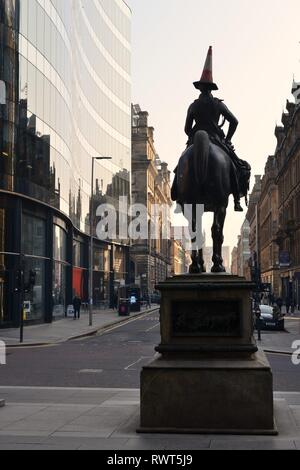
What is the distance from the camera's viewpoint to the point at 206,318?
29.1 feet

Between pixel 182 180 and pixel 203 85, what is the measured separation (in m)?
1.61

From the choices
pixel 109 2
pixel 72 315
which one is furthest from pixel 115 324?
pixel 109 2

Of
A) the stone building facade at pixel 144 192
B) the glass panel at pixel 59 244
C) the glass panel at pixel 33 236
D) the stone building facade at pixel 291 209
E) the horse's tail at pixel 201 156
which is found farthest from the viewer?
the stone building facade at pixel 144 192

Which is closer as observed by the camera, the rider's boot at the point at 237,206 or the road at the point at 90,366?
the rider's boot at the point at 237,206

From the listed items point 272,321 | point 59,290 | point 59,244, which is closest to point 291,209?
point 59,244

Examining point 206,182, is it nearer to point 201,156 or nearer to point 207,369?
point 201,156

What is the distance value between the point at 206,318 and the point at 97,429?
2.15m

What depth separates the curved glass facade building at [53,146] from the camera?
34.2 meters

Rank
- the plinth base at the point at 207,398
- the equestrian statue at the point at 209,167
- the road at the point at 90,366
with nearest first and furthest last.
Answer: the plinth base at the point at 207,398 → the equestrian statue at the point at 209,167 → the road at the point at 90,366

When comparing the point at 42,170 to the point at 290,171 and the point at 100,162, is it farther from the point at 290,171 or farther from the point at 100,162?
the point at 290,171

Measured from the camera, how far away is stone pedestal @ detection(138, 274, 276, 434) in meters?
8.16

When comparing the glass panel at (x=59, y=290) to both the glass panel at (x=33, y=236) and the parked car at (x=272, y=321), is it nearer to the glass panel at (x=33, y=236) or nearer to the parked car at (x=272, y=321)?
the glass panel at (x=33, y=236)

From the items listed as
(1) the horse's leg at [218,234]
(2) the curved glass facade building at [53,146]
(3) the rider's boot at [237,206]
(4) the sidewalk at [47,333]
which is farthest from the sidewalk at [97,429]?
(2) the curved glass facade building at [53,146]

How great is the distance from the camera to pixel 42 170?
38.0 m
